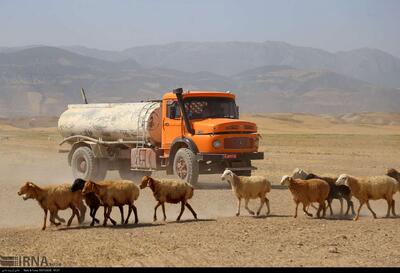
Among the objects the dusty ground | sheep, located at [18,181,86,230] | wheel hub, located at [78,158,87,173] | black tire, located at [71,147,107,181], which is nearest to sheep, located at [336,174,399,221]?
the dusty ground

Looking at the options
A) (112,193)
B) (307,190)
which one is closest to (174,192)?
(112,193)

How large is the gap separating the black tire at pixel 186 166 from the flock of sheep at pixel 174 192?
14.0 feet

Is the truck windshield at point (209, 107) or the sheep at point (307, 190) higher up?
the truck windshield at point (209, 107)

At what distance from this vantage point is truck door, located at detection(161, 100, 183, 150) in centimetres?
2123

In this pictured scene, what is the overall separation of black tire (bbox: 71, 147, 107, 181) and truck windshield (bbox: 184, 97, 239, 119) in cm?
528

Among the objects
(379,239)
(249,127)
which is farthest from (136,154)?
(379,239)

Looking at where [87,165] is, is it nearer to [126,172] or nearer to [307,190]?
[126,172]

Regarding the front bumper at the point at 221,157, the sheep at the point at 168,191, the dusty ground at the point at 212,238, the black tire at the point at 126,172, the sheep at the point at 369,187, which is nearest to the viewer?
the dusty ground at the point at 212,238

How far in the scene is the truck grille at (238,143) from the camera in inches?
805

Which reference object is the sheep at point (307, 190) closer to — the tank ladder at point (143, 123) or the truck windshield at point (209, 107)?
the truck windshield at point (209, 107)

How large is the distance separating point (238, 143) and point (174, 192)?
20.5 ft

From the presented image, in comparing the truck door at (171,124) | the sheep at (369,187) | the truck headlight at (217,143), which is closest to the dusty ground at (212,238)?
the sheep at (369,187)

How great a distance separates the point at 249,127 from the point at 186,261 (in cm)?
1133

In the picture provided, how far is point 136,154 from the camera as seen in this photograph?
22.7 metres
